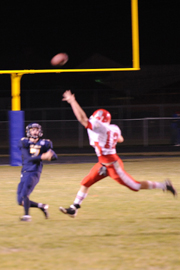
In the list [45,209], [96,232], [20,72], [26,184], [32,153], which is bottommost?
[96,232]

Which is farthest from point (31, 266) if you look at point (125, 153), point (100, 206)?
point (125, 153)

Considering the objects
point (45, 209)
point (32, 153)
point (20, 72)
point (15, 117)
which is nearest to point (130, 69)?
point (20, 72)

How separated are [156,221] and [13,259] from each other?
7.68ft

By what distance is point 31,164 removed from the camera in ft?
22.7

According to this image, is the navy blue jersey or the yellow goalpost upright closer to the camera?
Answer: the navy blue jersey

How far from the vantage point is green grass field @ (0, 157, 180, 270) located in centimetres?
496

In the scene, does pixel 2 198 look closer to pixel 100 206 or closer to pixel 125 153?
pixel 100 206

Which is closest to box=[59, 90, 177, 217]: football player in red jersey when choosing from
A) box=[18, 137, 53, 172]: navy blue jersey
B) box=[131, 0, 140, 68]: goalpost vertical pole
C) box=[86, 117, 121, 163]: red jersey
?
box=[86, 117, 121, 163]: red jersey

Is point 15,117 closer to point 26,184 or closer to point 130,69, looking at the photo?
point 130,69

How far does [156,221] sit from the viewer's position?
22.2 feet

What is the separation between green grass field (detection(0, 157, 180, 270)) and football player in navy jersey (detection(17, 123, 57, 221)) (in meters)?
0.23

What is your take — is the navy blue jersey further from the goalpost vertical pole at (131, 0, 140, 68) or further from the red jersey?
the goalpost vertical pole at (131, 0, 140, 68)

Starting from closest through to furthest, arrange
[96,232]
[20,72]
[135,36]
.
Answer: [96,232] < [135,36] < [20,72]

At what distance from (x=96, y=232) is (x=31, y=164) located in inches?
54.3
